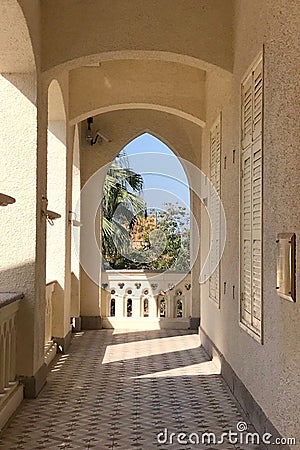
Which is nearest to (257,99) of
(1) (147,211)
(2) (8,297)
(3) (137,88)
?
(2) (8,297)

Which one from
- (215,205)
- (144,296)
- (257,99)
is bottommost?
(144,296)

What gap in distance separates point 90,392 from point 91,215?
532cm

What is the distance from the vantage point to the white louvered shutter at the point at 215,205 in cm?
734

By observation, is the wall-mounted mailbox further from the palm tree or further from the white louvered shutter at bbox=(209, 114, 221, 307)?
the palm tree

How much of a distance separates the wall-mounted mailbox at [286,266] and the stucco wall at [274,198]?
6 cm

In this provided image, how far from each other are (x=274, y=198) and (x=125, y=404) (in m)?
2.37

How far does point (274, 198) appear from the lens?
13.1ft

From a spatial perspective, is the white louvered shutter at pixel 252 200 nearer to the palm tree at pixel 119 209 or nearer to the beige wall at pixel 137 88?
the beige wall at pixel 137 88

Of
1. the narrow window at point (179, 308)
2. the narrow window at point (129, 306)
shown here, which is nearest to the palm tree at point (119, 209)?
the narrow window at point (129, 306)

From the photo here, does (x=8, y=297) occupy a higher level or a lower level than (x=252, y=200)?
lower

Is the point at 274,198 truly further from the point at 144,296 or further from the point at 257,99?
the point at 144,296

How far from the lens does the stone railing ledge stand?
477 cm

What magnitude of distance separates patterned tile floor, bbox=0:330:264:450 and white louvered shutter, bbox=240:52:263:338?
801 millimetres

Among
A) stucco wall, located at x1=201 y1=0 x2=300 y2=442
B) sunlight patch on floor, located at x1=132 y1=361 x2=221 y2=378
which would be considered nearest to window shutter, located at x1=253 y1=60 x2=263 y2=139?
stucco wall, located at x1=201 y1=0 x2=300 y2=442
